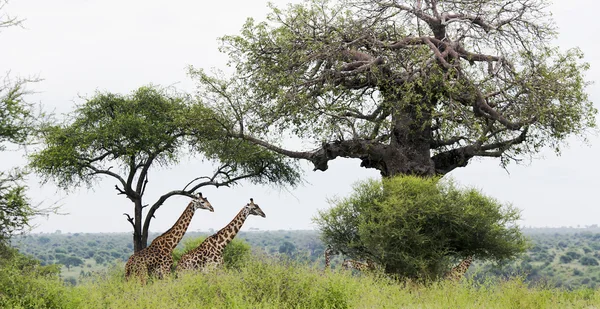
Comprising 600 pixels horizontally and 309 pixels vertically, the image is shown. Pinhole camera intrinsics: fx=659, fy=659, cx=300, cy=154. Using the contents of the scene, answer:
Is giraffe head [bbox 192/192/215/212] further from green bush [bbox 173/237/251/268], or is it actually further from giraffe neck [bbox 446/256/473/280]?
giraffe neck [bbox 446/256/473/280]

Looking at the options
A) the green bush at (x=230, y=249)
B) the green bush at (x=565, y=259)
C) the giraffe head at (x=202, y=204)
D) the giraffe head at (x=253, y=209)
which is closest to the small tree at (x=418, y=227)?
the giraffe head at (x=253, y=209)

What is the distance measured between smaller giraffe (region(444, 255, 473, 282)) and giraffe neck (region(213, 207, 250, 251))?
595cm

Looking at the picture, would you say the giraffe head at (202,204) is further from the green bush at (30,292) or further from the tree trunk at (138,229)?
the green bush at (30,292)

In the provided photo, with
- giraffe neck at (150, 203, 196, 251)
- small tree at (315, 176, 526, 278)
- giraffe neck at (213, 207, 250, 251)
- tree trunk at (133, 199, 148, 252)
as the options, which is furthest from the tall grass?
tree trunk at (133, 199, 148, 252)

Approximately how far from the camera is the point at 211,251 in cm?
1847

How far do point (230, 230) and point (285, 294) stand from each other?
6.43 metres

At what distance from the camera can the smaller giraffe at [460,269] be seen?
17900 millimetres

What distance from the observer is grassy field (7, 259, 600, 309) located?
12.2 metres

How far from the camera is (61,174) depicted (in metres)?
26.0

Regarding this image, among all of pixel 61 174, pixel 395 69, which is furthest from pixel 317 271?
pixel 61 174

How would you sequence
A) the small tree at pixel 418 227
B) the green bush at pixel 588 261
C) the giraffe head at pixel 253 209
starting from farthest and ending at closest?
the green bush at pixel 588 261
the giraffe head at pixel 253 209
the small tree at pixel 418 227

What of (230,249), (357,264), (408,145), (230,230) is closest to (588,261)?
(230,249)

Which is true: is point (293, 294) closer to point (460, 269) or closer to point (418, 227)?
point (418, 227)

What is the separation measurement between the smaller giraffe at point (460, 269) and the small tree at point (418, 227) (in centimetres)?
21
